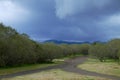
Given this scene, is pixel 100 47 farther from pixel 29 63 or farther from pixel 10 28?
pixel 10 28

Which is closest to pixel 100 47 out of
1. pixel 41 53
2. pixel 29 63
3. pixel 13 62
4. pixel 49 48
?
pixel 49 48

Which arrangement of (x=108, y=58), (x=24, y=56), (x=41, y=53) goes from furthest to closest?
1. (x=108, y=58)
2. (x=41, y=53)
3. (x=24, y=56)

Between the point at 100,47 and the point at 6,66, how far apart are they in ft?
273

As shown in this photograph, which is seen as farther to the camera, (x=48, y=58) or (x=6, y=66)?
(x=48, y=58)

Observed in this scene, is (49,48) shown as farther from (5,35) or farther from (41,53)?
(5,35)

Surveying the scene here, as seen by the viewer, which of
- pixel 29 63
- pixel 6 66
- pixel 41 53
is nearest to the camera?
pixel 6 66

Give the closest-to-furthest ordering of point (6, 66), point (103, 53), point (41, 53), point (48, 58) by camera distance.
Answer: point (6, 66) → point (41, 53) → point (48, 58) → point (103, 53)

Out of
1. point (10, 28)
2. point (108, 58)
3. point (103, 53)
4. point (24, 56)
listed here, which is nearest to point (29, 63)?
point (24, 56)

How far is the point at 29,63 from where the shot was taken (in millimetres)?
114375

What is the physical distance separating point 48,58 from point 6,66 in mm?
48441

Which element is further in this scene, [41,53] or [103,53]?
[103,53]

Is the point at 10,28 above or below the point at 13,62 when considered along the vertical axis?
above

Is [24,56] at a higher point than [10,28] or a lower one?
lower

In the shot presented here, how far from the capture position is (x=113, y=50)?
164 meters
